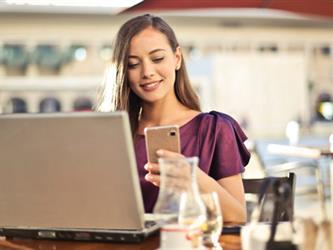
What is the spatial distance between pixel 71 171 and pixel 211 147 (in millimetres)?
687

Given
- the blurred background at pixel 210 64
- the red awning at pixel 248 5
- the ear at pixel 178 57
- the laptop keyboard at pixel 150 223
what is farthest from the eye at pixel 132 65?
the blurred background at pixel 210 64

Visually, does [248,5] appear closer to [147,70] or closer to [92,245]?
[147,70]

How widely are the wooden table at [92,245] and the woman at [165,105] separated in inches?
14.1

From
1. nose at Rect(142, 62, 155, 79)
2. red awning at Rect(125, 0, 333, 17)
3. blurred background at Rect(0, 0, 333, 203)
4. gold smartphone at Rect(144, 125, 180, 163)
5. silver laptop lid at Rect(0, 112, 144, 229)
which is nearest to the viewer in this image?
silver laptop lid at Rect(0, 112, 144, 229)

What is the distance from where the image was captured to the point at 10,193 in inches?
46.4

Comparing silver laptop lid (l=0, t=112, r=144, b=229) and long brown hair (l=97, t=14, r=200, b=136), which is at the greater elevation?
long brown hair (l=97, t=14, r=200, b=136)

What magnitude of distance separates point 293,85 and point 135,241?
7.71 m

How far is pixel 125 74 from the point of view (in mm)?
1662

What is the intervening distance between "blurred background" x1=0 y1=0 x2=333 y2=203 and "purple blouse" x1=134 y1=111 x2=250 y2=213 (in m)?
5.93

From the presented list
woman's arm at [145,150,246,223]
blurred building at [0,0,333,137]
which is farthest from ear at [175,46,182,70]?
blurred building at [0,0,333,137]

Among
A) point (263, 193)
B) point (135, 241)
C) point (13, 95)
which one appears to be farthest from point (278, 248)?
point (13, 95)

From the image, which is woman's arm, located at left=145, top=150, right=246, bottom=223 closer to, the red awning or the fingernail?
the fingernail

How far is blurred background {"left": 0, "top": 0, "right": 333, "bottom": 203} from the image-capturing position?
26.3 ft

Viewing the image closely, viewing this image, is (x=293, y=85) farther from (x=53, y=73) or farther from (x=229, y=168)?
(x=229, y=168)
